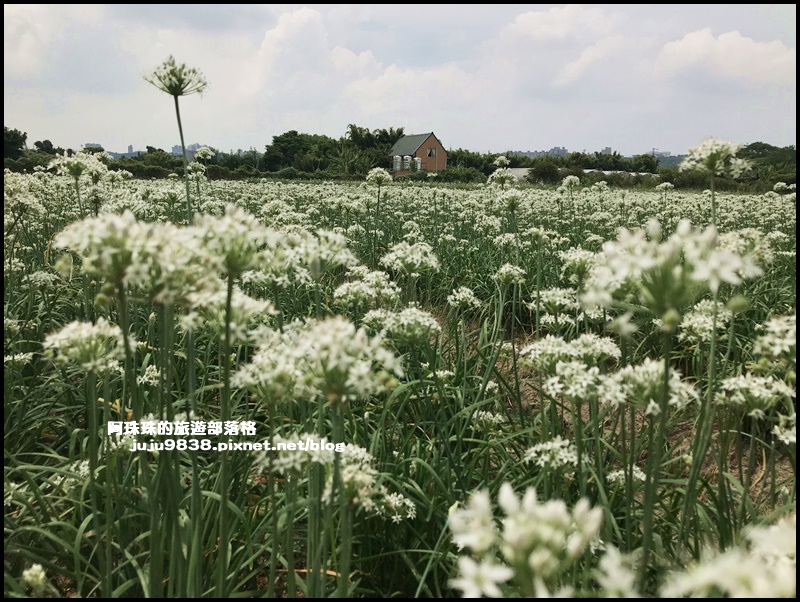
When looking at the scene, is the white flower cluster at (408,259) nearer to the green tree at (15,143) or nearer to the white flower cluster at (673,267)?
the white flower cluster at (673,267)

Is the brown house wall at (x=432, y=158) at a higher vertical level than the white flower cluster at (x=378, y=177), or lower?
higher

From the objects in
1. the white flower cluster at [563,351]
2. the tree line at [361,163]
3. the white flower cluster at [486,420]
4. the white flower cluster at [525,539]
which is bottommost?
the white flower cluster at [486,420]

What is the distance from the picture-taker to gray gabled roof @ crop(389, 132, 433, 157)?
9156cm

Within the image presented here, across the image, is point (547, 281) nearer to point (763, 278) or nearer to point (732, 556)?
point (763, 278)

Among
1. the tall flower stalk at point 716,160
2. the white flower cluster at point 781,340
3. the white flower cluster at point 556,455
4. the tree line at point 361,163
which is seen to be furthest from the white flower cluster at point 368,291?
the tree line at point 361,163

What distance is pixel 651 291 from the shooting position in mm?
1905

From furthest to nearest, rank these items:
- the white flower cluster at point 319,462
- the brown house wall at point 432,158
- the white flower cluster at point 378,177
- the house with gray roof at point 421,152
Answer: the brown house wall at point 432,158, the house with gray roof at point 421,152, the white flower cluster at point 378,177, the white flower cluster at point 319,462

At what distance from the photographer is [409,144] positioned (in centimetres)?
9394

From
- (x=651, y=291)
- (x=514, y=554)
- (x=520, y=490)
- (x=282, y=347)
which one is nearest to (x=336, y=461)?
(x=282, y=347)

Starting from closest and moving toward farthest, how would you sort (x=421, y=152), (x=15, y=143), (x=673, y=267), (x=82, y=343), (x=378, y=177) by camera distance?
(x=673, y=267) < (x=82, y=343) < (x=378, y=177) < (x=15, y=143) < (x=421, y=152)

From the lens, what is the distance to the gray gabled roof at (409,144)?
3605 inches

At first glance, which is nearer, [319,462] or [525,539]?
[525,539]

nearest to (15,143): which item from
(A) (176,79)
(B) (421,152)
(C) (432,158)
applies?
(A) (176,79)

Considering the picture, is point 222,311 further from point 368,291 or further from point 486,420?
point 486,420
